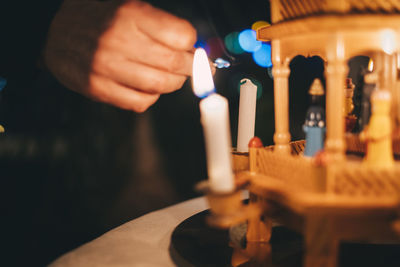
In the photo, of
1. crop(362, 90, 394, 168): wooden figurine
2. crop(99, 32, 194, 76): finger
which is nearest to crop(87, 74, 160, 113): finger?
crop(99, 32, 194, 76): finger

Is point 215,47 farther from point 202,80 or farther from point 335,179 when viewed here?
point 335,179

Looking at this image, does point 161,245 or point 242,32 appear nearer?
point 161,245

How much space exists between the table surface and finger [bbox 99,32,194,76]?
62 centimetres

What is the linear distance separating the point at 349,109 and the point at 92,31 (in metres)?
0.95

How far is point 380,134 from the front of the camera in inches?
34.4

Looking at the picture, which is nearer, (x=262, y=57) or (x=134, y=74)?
(x=134, y=74)

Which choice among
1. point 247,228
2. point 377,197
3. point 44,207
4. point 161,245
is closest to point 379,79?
point 377,197

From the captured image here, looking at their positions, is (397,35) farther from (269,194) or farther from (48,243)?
(48,243)

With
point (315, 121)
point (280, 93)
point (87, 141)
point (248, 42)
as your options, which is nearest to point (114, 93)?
point (280, 93)

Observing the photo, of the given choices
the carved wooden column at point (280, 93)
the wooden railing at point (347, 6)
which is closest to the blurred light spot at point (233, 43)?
the carved wooden column at point (280, 93)

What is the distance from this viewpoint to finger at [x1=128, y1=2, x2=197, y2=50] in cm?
121

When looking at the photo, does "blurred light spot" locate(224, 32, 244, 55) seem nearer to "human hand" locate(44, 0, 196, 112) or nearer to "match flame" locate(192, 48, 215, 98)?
"human hand" locate(44, 0, 196, 112)

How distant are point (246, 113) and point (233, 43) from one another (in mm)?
1201

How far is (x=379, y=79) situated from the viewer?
1.10 meters
